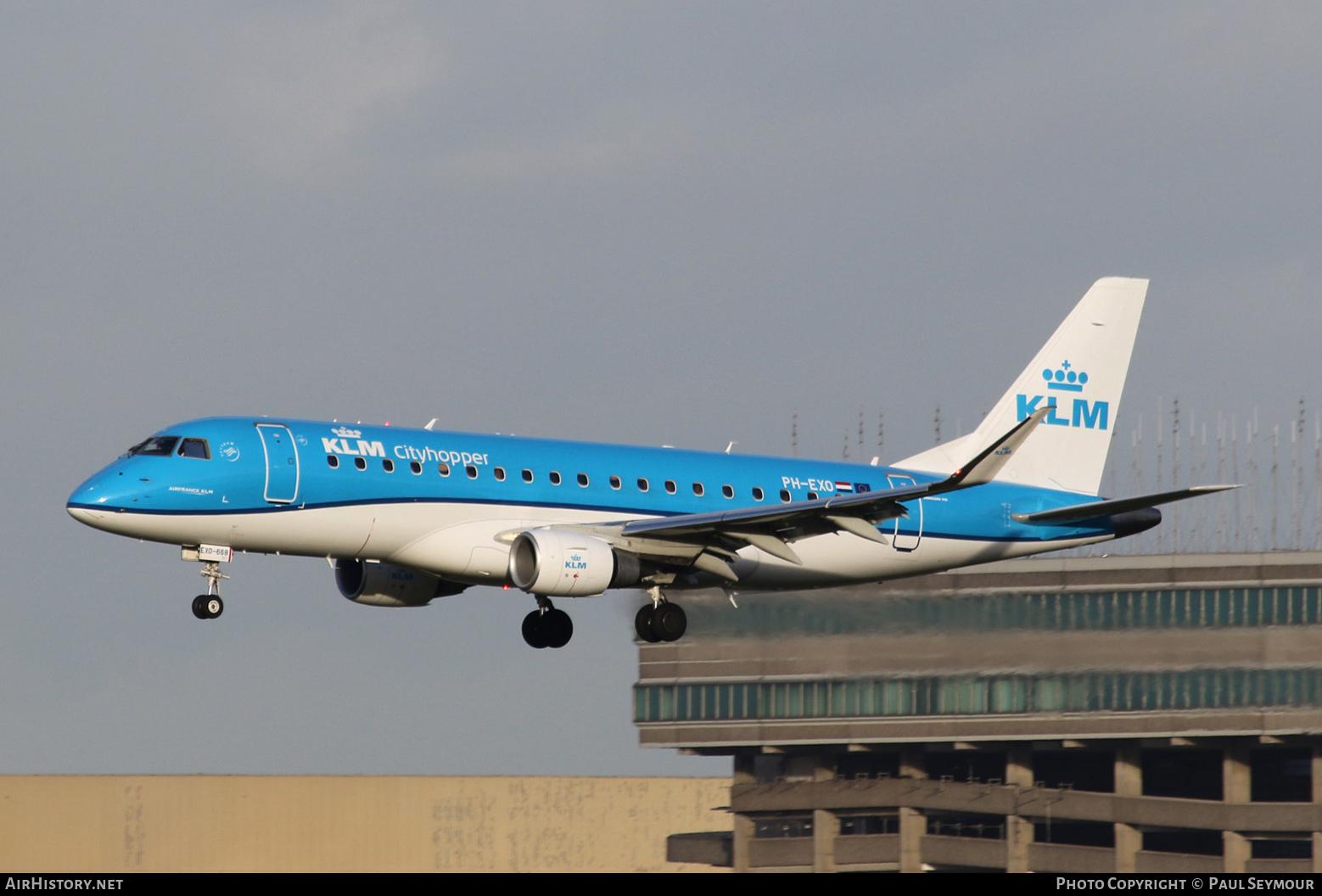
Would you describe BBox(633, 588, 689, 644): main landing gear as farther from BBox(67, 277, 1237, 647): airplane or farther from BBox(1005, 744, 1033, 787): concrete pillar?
BBox(1005, 744, 1033, 787): concrete pillar

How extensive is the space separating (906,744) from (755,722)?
305 inches

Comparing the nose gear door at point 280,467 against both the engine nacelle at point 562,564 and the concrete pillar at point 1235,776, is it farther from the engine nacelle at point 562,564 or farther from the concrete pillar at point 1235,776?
the concrete pillar at point 1235,776

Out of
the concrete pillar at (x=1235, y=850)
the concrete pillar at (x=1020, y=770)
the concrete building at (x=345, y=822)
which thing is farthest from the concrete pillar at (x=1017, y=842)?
the concrete building at (x=345, y=822)

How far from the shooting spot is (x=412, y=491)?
3978 cm

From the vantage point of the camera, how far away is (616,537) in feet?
135

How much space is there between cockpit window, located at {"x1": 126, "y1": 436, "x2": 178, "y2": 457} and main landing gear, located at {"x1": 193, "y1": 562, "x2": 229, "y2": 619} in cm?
249

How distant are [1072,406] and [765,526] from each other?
505 inches

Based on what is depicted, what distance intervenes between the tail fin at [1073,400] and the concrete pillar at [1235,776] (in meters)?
42.5

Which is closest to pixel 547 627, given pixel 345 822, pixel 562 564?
pixel 562 564

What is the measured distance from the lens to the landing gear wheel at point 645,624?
1684 inches

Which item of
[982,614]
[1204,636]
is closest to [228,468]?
[982,614]

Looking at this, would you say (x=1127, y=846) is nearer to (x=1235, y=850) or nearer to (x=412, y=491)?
(x=1235, y=850)

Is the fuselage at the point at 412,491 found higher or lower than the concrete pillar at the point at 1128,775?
higher

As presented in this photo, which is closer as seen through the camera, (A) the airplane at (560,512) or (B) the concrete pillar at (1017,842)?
(A) the airplane at (560,512)
